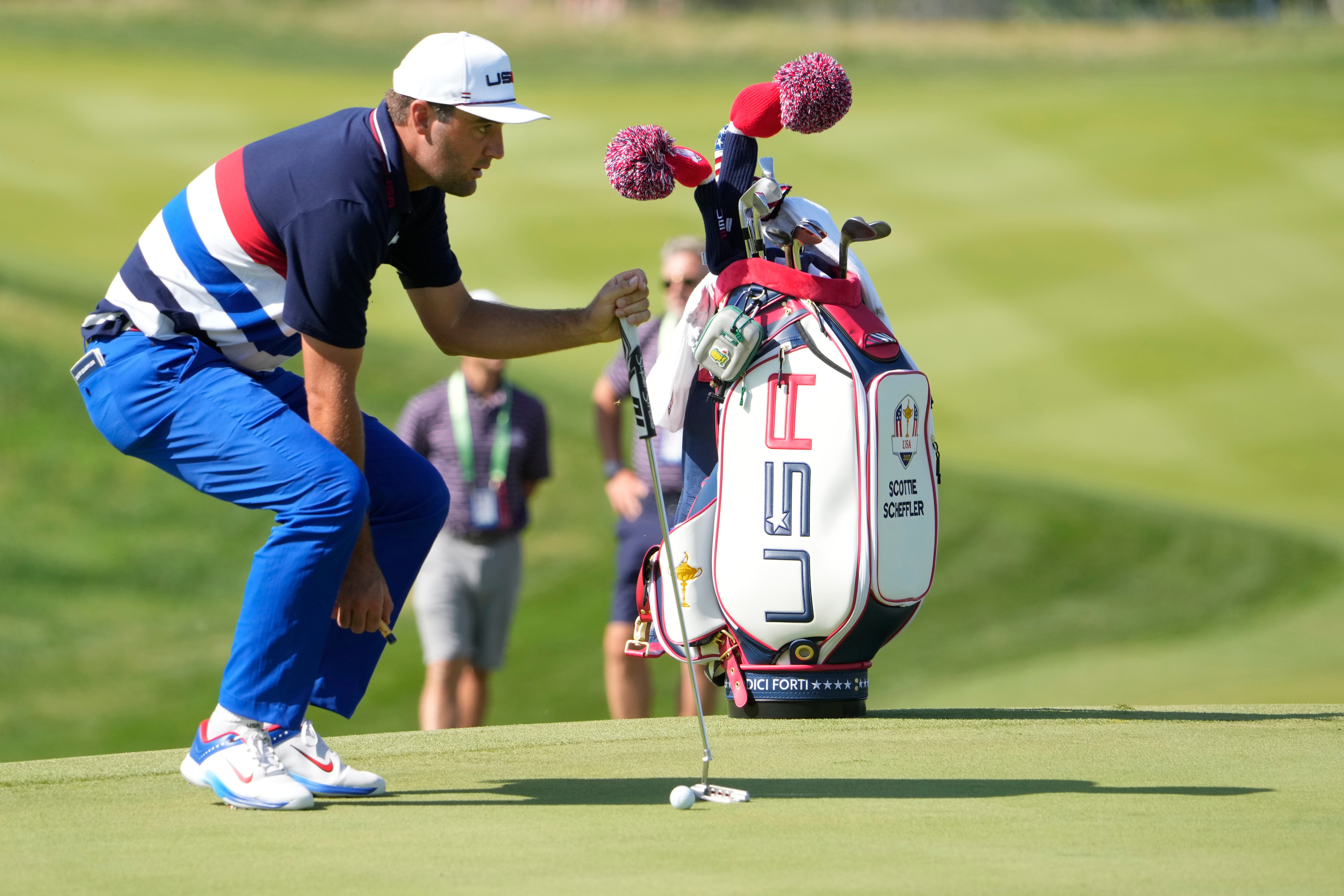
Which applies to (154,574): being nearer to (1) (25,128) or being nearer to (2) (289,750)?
(2) (289,750)

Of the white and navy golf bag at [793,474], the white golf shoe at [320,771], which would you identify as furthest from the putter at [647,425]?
the white golf shoe at [320,771]

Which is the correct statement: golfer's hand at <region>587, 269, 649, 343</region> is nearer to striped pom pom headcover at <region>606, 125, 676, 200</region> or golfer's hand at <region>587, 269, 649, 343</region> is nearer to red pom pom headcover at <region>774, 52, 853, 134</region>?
striped pom pom headcover at <region>606, 125, 676, 200</region>

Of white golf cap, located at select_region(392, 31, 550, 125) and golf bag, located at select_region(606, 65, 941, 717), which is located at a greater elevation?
white golf cap, located at select_region(392, 31, 550, 125)

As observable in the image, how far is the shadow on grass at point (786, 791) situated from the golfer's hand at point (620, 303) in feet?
3.23

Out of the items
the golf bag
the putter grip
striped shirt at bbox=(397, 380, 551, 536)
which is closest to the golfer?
the putter grip

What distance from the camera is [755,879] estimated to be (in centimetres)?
292

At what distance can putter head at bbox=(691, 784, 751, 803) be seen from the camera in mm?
3580

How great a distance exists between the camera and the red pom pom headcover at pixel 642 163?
4.57 m

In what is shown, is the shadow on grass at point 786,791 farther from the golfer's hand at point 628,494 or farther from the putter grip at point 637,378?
the golfer's hand at point 628,494

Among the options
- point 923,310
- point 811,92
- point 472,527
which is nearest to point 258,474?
point 811,92

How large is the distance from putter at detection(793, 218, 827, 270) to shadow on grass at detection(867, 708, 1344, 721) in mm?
1279

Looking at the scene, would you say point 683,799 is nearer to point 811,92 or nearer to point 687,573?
point 687,573

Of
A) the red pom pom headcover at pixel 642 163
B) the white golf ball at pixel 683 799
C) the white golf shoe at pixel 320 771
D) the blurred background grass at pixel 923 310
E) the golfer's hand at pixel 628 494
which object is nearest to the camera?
the white golf ball at pixel 683 799

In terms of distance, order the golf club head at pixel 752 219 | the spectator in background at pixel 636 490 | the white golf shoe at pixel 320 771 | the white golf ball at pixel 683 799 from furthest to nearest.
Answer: the spectator in background at pixel 636 490 → the golf club head at pixel 752 219 → the white golf shoe at pixel 320 771 → the white golf ball at pixel 683 799
